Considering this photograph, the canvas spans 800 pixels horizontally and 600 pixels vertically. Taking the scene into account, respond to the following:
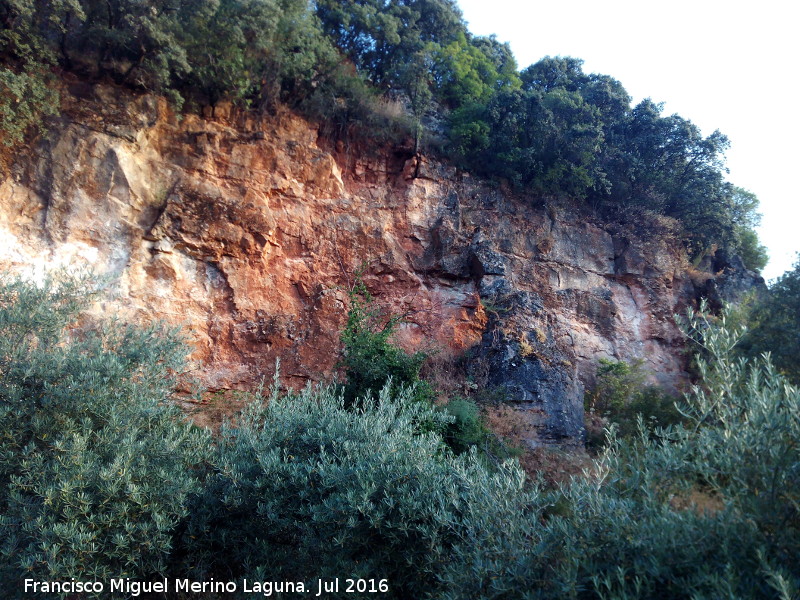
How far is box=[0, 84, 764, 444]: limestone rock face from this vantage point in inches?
465

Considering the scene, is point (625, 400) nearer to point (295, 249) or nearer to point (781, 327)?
point (781, 327)

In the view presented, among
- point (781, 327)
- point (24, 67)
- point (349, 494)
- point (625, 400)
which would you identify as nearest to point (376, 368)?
point (349, 494)

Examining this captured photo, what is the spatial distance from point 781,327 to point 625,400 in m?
4.42

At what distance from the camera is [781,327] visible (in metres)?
9.93

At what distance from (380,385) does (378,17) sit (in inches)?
495

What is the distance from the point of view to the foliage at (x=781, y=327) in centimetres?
945

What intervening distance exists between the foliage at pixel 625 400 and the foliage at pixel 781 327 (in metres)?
2.36

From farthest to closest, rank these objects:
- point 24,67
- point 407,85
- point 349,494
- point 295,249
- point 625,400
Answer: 1. point 407,85
2. point 295,249
3. point 625,400
4. point 24,67
5. point 349,494

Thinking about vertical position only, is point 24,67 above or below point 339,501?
above

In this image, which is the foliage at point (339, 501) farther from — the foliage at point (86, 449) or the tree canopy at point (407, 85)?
the tree canopy at point (407, 85)

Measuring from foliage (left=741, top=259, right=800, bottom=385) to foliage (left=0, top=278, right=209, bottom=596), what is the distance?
31.6ft

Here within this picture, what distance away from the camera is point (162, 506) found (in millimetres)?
5691

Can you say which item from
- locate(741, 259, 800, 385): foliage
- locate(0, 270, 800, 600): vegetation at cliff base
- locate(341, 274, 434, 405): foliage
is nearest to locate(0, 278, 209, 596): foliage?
locate(0, 270, 800, 600): vegetation at cliff base

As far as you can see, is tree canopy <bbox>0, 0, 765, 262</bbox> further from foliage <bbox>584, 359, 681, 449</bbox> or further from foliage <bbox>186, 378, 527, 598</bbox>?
foliage <bbox>186, 378, 527, 598</bbox>
